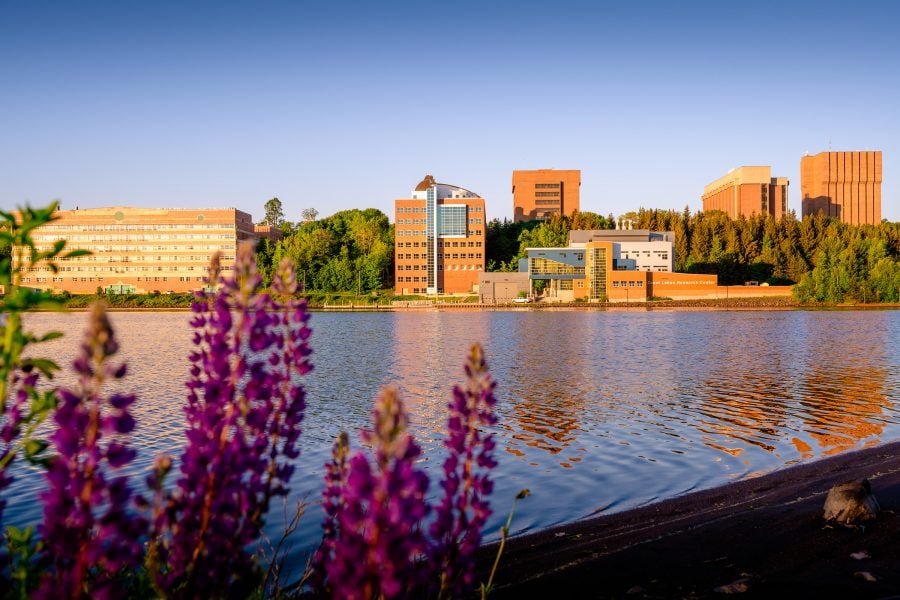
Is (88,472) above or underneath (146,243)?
underneath

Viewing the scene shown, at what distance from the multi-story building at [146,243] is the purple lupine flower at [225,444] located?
6916 inches

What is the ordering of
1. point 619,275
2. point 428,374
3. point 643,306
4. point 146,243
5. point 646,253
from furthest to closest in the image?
point 146,243, point 646,253, point 619,275, point 643,306, point 428,374

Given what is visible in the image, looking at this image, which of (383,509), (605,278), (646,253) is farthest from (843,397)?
(646,253)

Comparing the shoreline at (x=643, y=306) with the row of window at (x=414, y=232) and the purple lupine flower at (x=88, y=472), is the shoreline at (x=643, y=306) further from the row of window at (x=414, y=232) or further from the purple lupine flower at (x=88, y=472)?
the purple lupine flower at (x=88, y=472)

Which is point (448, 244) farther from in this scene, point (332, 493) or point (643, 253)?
point (332, 493)

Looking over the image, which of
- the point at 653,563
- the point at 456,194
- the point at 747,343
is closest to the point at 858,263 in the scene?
the point at 456,194

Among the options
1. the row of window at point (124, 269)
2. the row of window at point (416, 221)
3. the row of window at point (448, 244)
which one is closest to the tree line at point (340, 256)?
the row of window at point (448, 244)

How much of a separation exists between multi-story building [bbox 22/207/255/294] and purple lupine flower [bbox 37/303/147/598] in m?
177

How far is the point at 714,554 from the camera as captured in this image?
7.98 m

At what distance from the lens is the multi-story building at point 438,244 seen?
6235 inches

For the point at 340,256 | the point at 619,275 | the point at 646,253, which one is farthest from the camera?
the point at 340,256

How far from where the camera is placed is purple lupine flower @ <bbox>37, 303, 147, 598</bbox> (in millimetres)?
2676

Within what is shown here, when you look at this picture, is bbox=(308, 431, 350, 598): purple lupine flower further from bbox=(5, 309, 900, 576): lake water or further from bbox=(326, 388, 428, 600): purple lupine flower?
bbox=(5, 309, 900, 576): lake water

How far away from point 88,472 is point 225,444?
87 cm
